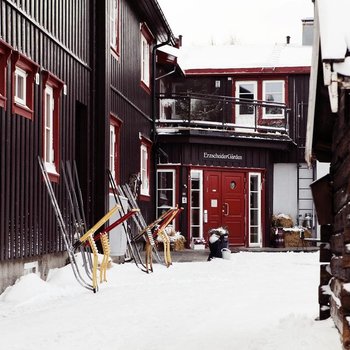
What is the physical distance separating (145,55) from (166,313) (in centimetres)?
1362

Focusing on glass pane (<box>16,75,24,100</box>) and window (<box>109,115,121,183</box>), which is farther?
window (<box>109,115,121,183</box>)

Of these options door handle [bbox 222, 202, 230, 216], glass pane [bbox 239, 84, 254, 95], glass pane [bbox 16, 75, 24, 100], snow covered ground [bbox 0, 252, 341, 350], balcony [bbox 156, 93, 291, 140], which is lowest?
snow covered ground [bbox 0, 252, 341, 350]

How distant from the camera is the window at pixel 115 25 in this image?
17.8m

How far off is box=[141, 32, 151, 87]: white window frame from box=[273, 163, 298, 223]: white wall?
21.7 feet

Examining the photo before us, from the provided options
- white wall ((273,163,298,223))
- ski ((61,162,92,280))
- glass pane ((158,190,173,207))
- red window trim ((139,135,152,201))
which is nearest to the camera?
ski ((61,162,92,280))

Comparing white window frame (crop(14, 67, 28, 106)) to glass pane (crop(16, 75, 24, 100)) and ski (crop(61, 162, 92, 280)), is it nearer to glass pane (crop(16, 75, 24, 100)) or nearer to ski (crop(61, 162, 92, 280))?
glass pane (crop(16, 75, 24, 100))

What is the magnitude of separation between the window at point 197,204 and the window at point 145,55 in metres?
3.86

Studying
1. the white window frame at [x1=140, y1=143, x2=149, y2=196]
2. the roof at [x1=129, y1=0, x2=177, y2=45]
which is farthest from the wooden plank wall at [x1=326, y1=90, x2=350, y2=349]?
the white window frame at [x1=140, y1=143, x2=149, y2=196]

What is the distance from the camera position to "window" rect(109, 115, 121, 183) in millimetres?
17862

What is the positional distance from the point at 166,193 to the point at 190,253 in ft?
11.2

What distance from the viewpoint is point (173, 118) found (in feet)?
83.6

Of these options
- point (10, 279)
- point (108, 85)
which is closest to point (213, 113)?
point (108, 85)

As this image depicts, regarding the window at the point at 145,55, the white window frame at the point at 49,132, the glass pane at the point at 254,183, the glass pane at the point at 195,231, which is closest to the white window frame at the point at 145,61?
the window at the point at 145,55

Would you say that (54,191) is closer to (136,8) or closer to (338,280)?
(338,280)
